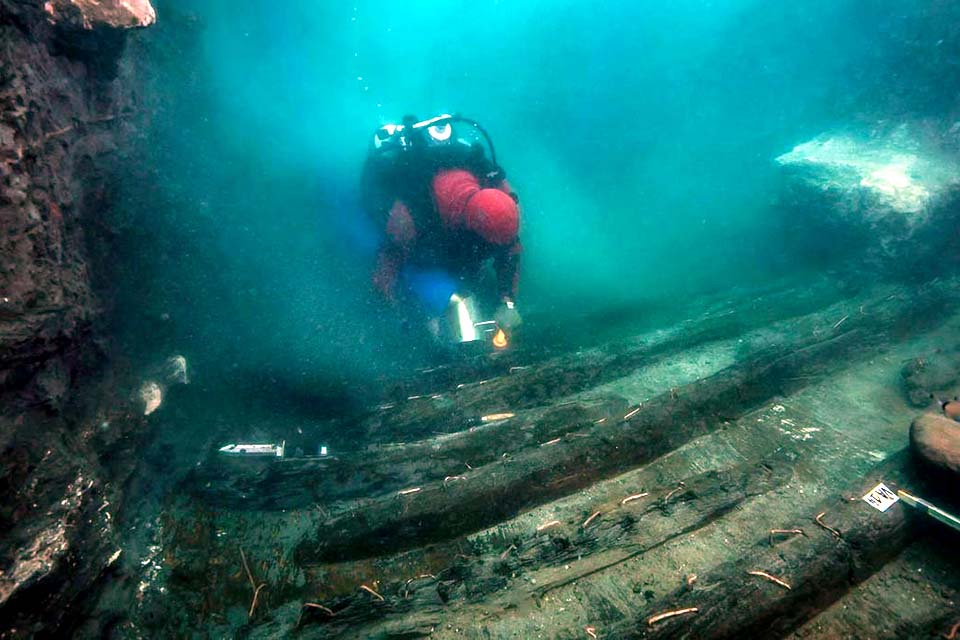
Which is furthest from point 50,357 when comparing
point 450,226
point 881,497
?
point 881,497

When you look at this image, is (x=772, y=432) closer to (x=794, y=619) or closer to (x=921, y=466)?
(x=921, y=466)

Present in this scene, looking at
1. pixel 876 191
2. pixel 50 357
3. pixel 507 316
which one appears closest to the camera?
pixel 50 357

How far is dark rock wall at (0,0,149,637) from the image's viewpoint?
2377 millimetres

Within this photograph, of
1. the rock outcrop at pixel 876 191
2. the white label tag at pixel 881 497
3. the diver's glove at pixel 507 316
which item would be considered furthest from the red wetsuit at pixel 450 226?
the rock outcrop at pixel 876 191

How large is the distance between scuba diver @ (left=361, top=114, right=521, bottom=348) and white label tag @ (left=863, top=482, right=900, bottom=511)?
161 inches

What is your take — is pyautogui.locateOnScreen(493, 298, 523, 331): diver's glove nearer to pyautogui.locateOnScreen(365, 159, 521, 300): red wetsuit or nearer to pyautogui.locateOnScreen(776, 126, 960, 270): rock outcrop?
pyautogui.locateOnScreen(365, 159, 521, 300): red wetsuit

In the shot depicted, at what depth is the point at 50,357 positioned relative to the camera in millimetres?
2859

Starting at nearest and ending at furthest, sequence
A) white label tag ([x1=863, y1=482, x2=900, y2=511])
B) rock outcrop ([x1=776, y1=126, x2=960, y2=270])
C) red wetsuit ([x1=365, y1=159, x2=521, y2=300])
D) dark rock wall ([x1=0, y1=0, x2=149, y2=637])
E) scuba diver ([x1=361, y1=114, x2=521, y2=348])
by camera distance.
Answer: dark rock wall ([x1=0, y1=0, x2=149, y2=637]) → white label tag ([x1=863, y1=482, x2=900, y2=511]) → red wetsuit ([x1=365, y1=159, x2=521, y2=300]) → scuba diver ([x1=361, y1=114, x2=521, y2=348]) → rock outcrop ([x1=776, y1=126, x2=960, y2=270])

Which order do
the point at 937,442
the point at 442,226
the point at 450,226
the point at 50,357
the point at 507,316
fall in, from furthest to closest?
the point at 507,316 < the point at 442,226 < the point at 450,226 < the point at 937,442 < the point at 50,357

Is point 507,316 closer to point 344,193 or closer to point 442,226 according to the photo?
point 442,226

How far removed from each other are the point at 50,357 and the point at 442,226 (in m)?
4.10

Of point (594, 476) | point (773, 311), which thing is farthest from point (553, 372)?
point (773, 311)

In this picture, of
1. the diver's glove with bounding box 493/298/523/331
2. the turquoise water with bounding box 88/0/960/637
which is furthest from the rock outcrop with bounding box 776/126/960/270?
the diver's glove with bounding box 493/298/523/331

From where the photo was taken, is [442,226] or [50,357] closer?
[50,357]
